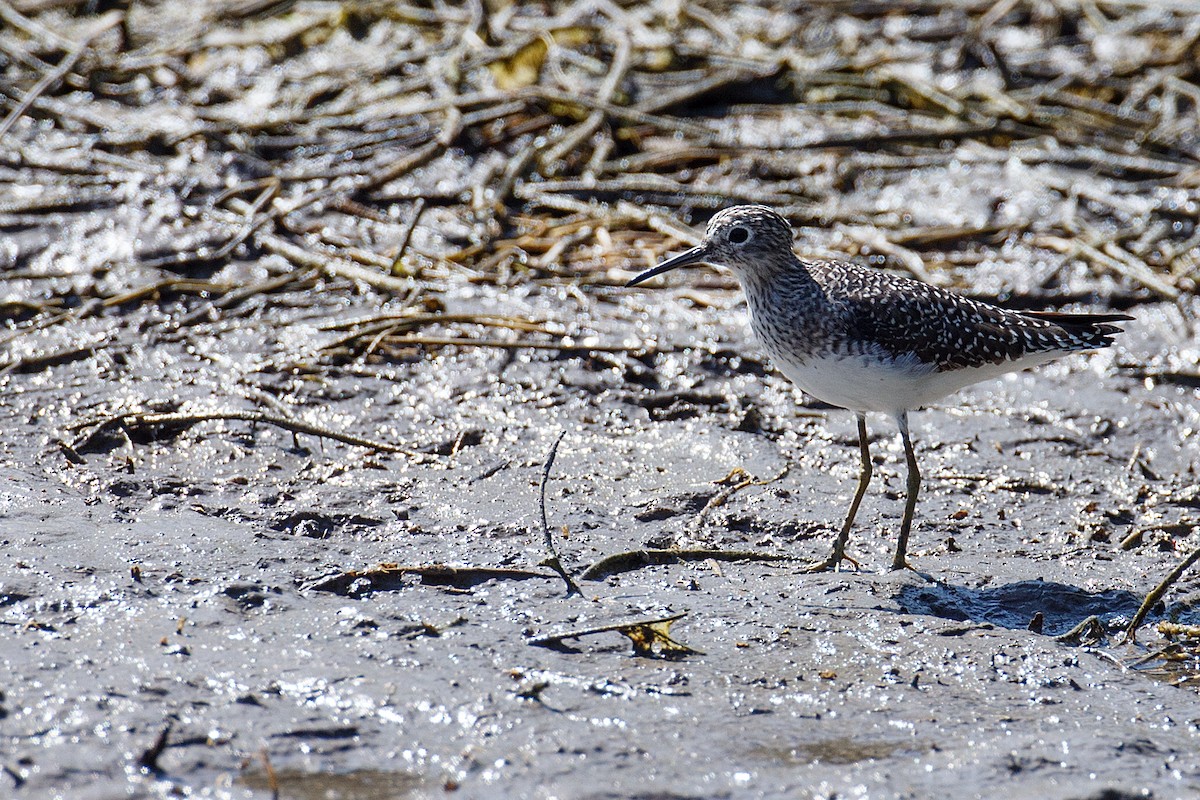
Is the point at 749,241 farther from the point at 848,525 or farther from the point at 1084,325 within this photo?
the point at 1084,325

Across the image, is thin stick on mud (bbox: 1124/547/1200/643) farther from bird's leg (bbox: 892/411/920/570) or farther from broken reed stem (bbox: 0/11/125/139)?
broken reed stem (bbox: 0/11/125/139)

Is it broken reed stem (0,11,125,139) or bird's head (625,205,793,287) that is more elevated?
bird's head (625,205,793,287)

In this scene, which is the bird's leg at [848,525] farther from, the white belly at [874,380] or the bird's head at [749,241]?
the bird's head at [749,241]

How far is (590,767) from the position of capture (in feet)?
12.5

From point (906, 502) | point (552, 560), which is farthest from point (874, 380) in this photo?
point (552, 560)

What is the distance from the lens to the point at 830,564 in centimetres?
531

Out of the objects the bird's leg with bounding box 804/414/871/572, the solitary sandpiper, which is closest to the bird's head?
the solitary sandpiper

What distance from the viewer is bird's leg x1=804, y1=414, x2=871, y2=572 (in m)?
5.30

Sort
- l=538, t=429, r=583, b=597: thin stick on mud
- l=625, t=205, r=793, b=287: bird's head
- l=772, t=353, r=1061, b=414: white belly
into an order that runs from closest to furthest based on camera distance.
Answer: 1. l=538, t=429, r=583, b=597: thin stick on mud
2. l=772, t=353, r=1061, b=414: white belly
3. l=625, t=205, r=793, b=287: bird's head

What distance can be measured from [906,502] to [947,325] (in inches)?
31.8

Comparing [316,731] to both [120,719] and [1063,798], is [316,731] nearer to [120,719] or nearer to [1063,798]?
[120,719]

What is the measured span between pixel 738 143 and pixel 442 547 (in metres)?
5.25

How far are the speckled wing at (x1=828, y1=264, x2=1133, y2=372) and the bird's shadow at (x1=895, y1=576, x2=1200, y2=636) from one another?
1012 millimetres

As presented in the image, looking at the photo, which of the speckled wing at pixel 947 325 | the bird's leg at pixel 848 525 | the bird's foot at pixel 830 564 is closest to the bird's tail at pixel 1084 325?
the speckled wing at pixel 947 325
